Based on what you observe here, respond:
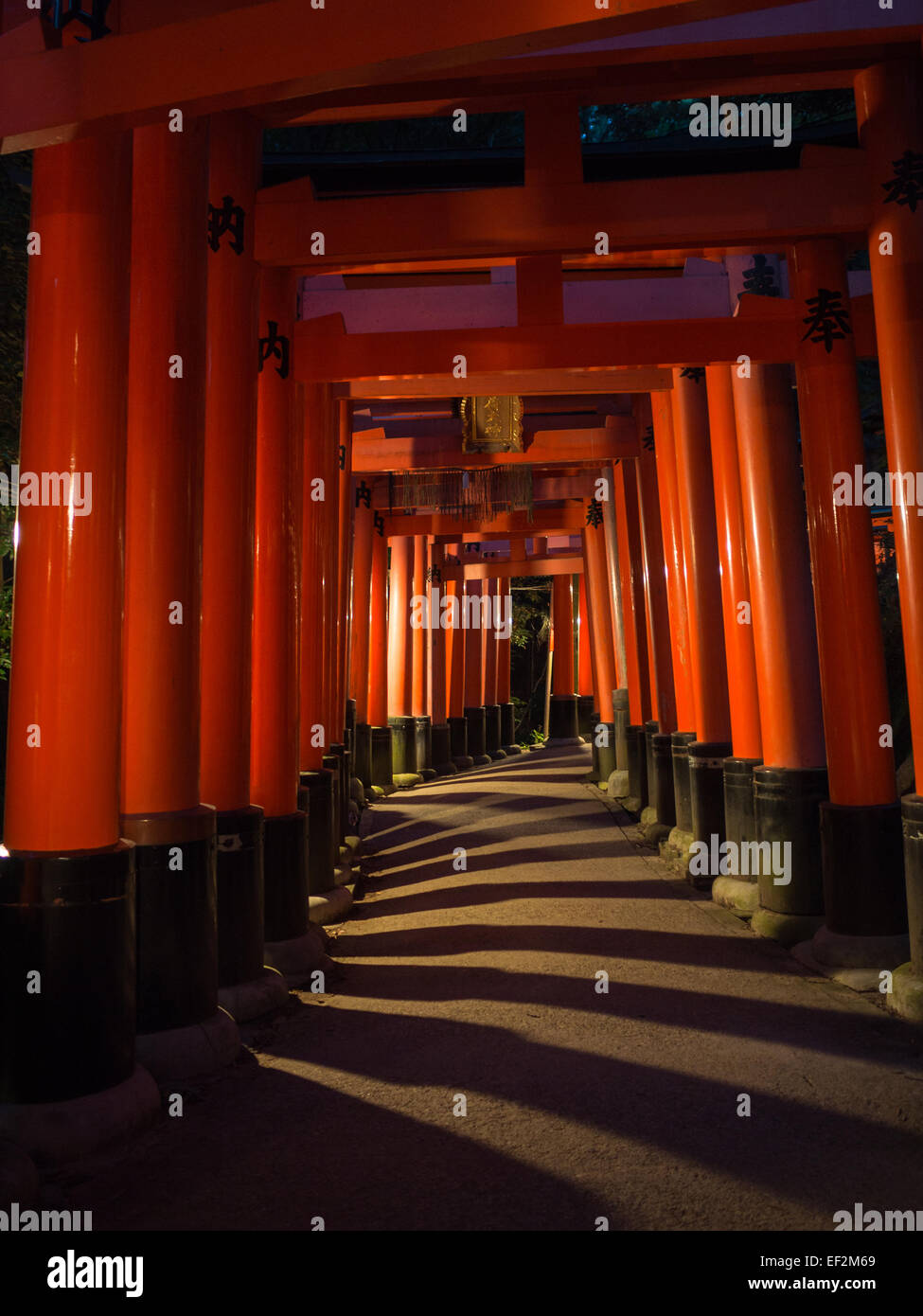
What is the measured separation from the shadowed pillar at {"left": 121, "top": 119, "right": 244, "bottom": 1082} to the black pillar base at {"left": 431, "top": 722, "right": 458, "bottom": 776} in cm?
1391

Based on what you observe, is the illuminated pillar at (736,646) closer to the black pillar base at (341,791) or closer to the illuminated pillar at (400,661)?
the black pillar base at (341,791)

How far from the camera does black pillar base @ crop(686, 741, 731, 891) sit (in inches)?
301

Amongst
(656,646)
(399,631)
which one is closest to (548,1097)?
(656,646)

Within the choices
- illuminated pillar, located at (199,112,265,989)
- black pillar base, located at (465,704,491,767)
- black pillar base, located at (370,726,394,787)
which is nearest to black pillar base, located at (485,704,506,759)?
black pillar base, located at (465,704,491,767)

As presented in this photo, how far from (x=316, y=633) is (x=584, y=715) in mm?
19926

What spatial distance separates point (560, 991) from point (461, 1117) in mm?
1600

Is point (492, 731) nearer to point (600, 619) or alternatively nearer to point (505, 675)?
point (505, 675)

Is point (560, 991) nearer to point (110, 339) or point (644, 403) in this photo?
point (110, 339)

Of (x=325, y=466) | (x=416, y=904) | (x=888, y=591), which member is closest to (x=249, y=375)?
(x=325, y=466)

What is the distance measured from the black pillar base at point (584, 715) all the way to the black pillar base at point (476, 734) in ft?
17.8

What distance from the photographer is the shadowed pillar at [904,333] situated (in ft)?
14.6

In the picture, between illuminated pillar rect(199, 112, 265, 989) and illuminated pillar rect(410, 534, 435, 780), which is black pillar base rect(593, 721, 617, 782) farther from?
illuminated pillar rect(199, 112, 265, 989)

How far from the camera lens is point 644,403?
10.6m

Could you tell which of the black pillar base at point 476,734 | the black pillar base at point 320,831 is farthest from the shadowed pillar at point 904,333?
the black pillar base at point 476,734
